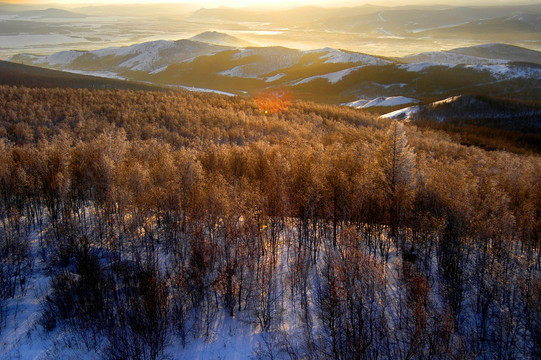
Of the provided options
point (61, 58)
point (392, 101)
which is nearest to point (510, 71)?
point (392, 101)

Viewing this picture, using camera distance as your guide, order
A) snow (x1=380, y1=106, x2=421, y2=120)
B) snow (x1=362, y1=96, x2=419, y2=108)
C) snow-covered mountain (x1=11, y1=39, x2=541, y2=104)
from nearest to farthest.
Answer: snow (x1=380, y1=106, x2=421, y2=120) → snow (x1=362, y1=96, x2=419, y2=108) → snow-covered mountain (x1=11, y1=39, x2=541, y2=104)

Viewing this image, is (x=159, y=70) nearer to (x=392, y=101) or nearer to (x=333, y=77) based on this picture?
(x=333, y=77)

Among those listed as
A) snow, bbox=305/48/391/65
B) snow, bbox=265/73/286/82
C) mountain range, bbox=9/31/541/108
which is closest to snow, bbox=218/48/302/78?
mountain range, bbox=9/31/541/108

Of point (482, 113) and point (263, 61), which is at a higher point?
point (263, 61)

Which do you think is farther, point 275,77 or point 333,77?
point 275,77

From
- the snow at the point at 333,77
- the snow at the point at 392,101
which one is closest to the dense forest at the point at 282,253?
the snow at the point at 392,101

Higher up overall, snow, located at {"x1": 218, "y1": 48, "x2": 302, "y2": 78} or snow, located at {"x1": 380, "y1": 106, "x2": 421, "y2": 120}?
snow, located at {"x1": 218, "y1": 48, "x2": 302, "y2": 78}

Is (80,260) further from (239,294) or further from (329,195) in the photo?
(329,195)

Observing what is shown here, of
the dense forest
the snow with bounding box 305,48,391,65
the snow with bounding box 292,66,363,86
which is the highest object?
the snow with bounding box 305,48,391,65

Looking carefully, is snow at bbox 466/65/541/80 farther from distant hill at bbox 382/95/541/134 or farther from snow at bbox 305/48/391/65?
distant hill at bbox 382/95/541/134
